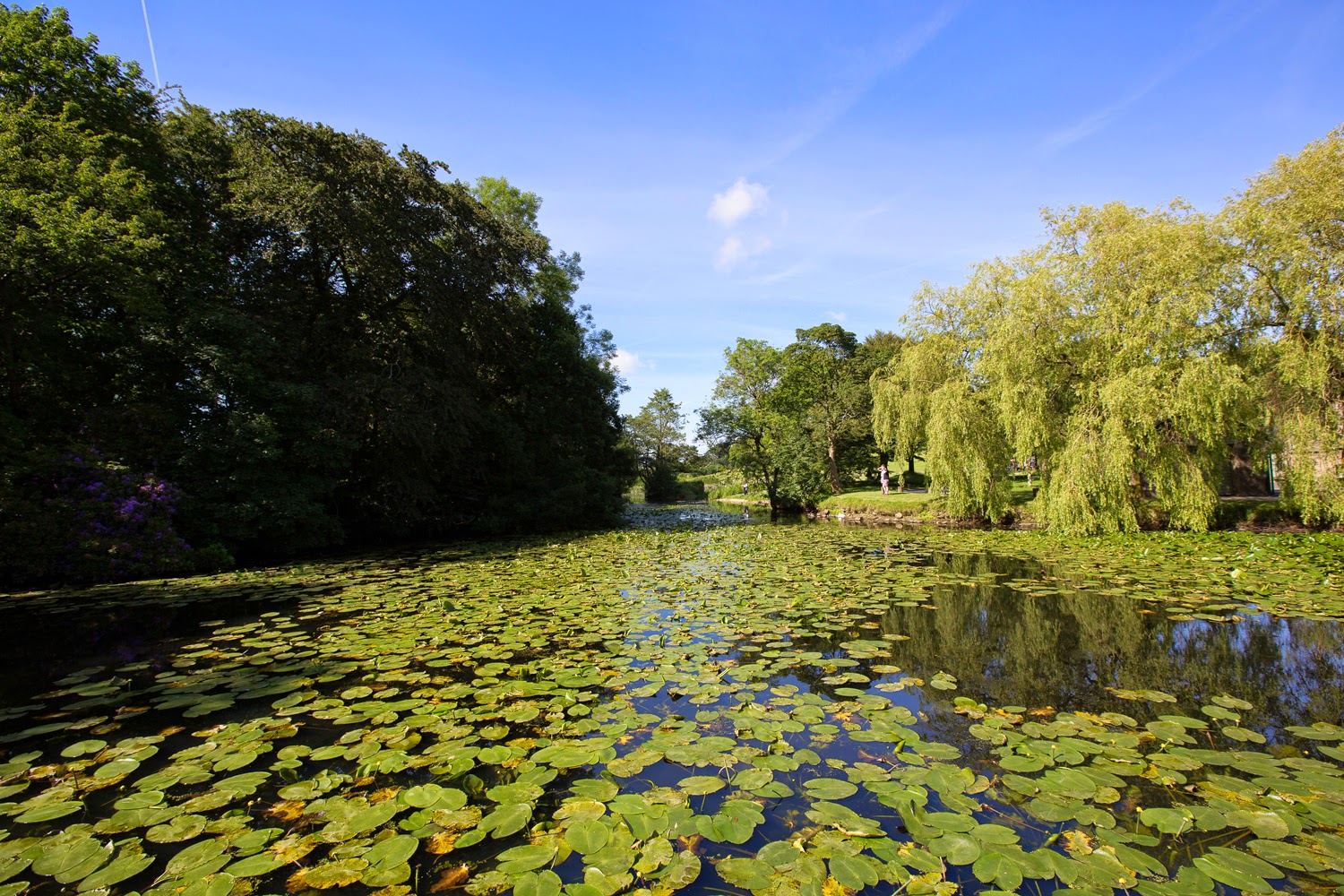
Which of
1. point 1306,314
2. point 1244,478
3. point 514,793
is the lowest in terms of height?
point 514,793

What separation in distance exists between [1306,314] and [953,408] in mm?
6688

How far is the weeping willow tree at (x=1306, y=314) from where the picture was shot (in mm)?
10961

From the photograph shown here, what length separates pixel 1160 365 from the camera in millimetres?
11852

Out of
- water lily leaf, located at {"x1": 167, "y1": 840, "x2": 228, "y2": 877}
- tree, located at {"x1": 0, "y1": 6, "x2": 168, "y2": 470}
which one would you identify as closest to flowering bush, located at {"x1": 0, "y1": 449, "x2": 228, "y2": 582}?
tree, located at {"x1": 0, "y1": 6, "x2": 168, "y2": 470}

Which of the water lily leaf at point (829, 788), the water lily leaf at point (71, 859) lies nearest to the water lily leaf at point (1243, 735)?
the water lily leaf at point (829, 788)

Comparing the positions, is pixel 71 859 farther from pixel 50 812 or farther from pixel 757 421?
pixel 757 421

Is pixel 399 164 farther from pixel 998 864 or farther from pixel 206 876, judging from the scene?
pixel 998 864

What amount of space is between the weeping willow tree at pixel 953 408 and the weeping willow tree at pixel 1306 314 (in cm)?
519

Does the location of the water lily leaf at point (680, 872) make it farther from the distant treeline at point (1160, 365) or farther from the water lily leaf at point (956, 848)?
the distant treeline at point (1160, 365)

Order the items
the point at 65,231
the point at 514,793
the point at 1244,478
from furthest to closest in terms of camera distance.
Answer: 1. the point at 1244,478
2. the point at 65,231
3. the point at 514,793

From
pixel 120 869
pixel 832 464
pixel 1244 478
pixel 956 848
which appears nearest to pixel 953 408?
pixel 1244 478

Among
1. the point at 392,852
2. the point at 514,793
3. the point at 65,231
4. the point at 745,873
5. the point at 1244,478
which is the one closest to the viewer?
the point at 745,873

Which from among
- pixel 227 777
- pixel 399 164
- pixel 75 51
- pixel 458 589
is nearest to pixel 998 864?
pixel 227 777

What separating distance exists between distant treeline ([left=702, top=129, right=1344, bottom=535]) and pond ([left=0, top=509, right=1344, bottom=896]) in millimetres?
5792
